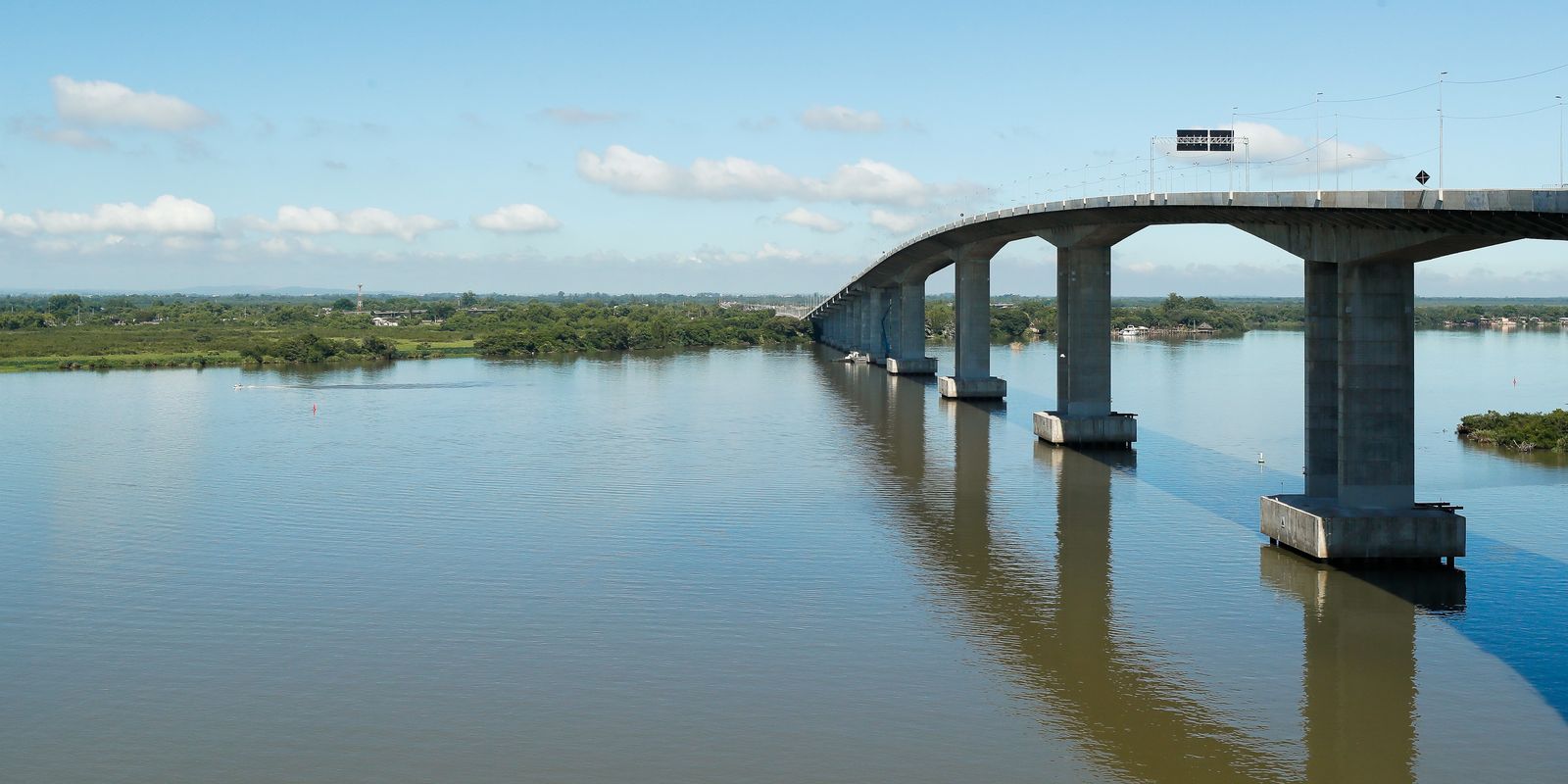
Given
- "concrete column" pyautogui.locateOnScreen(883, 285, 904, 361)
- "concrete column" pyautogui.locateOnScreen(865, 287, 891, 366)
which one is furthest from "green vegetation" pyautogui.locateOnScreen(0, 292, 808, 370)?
"concrete column" pyautogui.locateOnScreen(883, 285, 904, 361)

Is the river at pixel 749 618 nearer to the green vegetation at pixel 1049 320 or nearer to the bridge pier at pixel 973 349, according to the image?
the bridge pier at pixel 973 349

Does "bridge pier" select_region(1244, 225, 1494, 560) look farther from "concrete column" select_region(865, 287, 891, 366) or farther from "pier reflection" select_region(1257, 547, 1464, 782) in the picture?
"concrete column" select_region(865, 287, 891, 366)

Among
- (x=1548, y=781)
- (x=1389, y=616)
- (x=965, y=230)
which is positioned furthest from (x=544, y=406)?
(x=1548, y=781)

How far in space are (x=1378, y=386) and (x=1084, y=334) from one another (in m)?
23.7

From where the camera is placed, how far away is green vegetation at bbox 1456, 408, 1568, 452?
49.0 m

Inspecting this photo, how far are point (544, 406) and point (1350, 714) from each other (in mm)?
53644

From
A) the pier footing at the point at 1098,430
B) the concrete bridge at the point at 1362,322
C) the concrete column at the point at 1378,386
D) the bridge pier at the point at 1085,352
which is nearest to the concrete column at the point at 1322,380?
the concrete bridge at the point at 1362,322

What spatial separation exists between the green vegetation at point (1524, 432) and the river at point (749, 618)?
173cm

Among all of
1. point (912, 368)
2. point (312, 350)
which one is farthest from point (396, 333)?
point (912, 368)

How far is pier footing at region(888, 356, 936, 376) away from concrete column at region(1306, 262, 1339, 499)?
196 feet

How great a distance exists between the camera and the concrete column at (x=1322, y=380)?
33.2m

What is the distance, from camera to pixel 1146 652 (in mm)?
23969

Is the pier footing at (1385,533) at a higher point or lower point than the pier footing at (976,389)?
lower

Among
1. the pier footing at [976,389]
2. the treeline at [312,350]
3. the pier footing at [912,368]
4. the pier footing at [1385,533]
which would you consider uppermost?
the treeline at [312,350]
